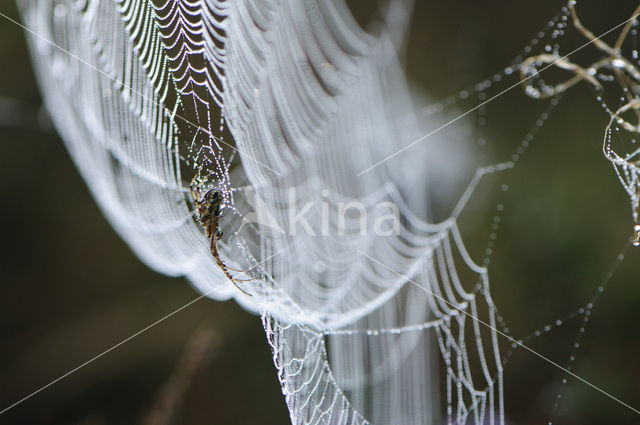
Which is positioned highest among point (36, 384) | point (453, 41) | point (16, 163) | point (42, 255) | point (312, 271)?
point (453, 41)

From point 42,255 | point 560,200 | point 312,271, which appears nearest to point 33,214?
point 42,255

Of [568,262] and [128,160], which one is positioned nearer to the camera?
[128,160]

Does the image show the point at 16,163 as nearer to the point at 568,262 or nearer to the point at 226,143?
the point at 226,143

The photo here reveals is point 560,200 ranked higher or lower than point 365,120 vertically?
lower

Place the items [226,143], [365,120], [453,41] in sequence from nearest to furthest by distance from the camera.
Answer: [226,143], [365,120], [453,41]

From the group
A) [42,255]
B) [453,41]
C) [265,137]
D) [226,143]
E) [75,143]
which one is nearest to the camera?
[226,143]

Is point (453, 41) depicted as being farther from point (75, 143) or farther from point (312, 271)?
point (75, 143)
